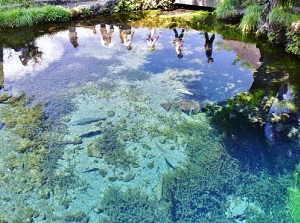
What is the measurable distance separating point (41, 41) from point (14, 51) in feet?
3.32

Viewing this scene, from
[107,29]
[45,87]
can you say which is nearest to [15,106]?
[45,87]

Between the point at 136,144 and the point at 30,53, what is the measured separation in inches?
219

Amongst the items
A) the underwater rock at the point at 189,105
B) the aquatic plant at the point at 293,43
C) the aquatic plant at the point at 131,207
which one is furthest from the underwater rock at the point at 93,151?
the aquatic plant at the point at 293,43

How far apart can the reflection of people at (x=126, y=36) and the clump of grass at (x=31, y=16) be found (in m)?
2.35

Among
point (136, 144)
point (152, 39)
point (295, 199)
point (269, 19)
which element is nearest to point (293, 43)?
point (269, 19)

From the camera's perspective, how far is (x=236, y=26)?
38.6 ft

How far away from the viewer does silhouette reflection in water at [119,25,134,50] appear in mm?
10384

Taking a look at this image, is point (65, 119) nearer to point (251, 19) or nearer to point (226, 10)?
point (251, 19)

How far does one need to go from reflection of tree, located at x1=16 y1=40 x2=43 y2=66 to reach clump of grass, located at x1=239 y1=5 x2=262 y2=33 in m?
6.83

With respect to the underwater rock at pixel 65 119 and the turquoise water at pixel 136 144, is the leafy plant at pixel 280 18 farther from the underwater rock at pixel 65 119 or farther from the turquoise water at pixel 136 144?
the underwater rock at pixel 65 119

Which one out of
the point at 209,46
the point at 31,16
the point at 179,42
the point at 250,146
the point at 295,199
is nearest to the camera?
the point at 295,199

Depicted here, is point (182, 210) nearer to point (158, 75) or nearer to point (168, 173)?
point (168, 173)

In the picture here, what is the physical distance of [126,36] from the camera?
434 inches

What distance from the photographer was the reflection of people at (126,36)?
1038cm
